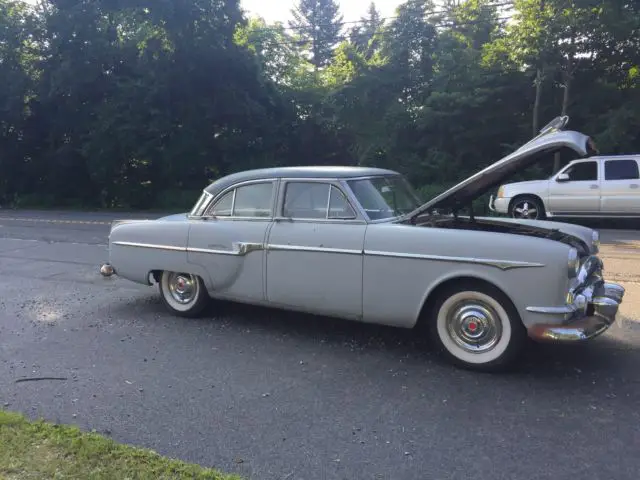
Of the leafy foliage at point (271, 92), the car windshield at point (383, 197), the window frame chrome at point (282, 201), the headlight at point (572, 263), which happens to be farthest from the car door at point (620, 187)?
the headlight at point (572, 263)

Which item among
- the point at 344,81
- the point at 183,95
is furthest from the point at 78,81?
the point at 344,81

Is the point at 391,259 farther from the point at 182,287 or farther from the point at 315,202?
the point at 182,287

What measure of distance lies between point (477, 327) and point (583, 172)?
35.3 feet

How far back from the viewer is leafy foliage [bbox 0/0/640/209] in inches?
714

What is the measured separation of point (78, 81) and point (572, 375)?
25.4 m

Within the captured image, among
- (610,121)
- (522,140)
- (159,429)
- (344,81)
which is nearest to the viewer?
(159,429)

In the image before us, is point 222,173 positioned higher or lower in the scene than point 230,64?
lower

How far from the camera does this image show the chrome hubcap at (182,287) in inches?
242

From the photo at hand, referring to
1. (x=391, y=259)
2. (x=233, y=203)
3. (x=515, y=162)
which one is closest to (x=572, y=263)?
(x=515, y=162)

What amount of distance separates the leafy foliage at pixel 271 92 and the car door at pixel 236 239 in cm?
1462

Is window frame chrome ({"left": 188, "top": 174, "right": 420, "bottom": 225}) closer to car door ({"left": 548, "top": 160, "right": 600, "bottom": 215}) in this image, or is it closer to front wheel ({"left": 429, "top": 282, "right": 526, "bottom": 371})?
front wheel ({"left": 429, "top": 282, "right": 526, "bottom": 371})

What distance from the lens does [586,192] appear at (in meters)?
13.6

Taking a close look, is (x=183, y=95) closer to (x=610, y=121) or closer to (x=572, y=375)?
(x=610, y=121)

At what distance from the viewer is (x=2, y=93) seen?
27578 mm
